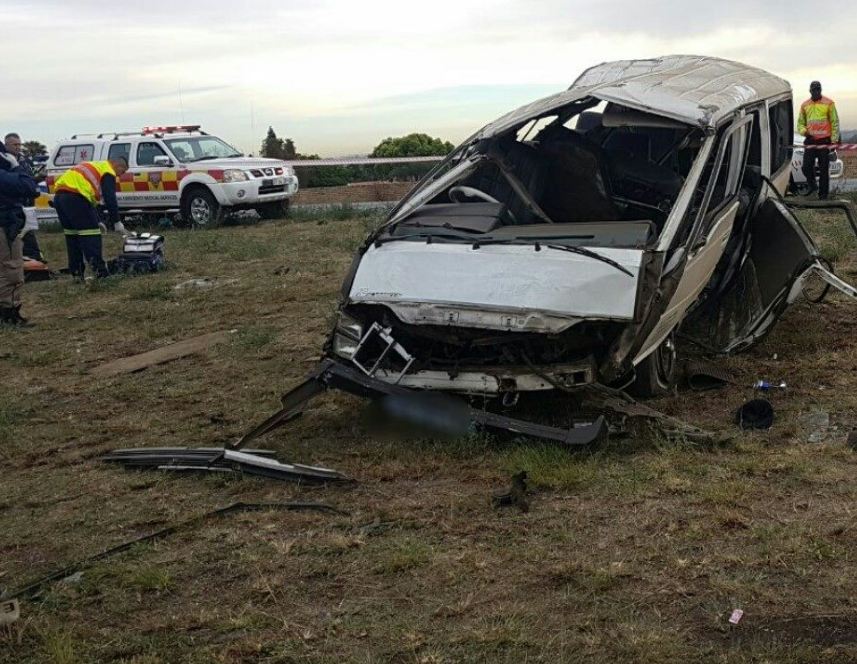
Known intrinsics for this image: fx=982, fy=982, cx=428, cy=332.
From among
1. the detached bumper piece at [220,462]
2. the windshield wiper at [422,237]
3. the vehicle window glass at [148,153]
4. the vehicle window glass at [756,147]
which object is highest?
the vehicle window glass at [148,153]

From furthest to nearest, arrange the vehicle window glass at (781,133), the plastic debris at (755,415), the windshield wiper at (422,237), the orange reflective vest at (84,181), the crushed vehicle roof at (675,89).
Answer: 1. the orange reflective vest at (84,181)
2. the vehicle window glass at (781,133)
3. the crushed vehicle roof at (675,89)
4. the windshield wiper at (422,237)
5. the plastic debris at (755,415)

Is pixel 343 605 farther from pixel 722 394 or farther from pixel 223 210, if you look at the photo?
pixel 223 210

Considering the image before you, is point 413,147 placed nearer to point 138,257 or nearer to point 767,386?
point 138,257

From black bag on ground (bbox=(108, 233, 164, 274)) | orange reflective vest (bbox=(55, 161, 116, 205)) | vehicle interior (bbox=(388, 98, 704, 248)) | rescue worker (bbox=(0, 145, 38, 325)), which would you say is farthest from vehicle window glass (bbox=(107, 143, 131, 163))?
vehicle interior (bbox=(388, 98, 704, 248))

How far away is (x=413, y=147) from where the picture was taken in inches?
983

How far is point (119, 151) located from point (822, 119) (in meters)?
11.6

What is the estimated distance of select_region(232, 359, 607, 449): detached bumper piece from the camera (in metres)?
4.75

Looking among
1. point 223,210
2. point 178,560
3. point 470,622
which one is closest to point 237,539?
point 178,560

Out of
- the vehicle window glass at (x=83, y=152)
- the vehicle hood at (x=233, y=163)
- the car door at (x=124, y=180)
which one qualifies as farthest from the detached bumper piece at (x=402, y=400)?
the vehicle window glass at (x=83, y=152)

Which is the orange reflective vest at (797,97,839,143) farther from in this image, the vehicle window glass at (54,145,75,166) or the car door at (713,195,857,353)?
the vehicle window glass at (54,145,75,166)

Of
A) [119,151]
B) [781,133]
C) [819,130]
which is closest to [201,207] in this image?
[119,151]

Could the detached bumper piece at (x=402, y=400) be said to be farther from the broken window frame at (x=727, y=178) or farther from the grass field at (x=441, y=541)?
the broken window frame at (x=727, y=178)

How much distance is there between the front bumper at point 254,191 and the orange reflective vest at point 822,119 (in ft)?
27.9

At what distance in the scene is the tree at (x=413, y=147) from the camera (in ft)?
80.6
